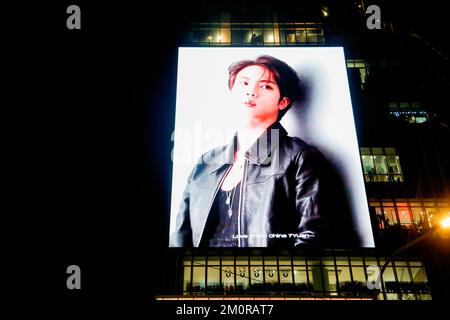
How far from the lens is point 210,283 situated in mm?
21047

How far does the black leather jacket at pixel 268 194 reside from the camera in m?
15.5

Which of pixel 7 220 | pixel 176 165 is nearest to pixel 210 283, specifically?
pixel 176 165

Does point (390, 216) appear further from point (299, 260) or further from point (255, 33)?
point (255, 33)

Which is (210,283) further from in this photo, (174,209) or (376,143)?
(376,143)

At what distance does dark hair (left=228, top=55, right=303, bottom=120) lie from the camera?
18.7m

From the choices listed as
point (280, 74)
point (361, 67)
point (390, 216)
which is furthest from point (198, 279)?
point (361, 67)

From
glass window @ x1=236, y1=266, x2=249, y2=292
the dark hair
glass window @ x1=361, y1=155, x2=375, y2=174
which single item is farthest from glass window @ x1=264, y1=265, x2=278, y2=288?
the dark hair

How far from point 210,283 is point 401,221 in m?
11.9

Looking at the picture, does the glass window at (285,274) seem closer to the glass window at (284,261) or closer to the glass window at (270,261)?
the glass window at (284,261)

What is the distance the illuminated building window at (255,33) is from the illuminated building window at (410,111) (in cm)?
681

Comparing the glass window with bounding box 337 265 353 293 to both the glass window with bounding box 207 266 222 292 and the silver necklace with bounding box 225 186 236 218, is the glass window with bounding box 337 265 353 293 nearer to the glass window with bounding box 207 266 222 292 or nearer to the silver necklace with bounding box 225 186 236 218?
the glass window with bounding box 207 266 222 292

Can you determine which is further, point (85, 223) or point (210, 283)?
point (210, 283)

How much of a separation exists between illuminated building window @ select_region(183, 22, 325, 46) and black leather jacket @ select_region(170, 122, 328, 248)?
12.0 metres

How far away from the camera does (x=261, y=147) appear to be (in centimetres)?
1759
